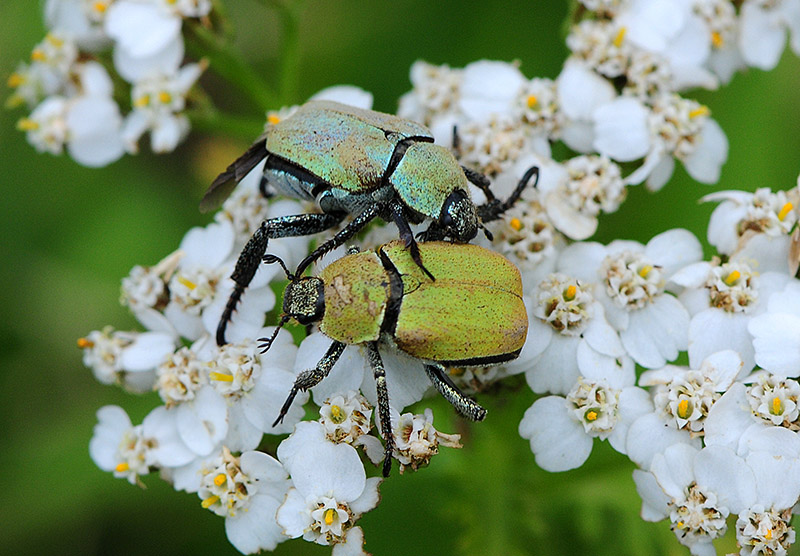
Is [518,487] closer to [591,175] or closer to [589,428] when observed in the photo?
[589,428]

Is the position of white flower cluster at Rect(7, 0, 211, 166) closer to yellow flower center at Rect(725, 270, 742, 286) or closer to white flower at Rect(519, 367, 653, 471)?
white flower at Rect(519, 367, 653, 471)

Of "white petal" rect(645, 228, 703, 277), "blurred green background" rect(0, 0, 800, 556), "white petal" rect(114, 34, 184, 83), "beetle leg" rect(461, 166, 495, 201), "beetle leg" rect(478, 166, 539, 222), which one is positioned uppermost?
A: "white petal" rect(114, 34, 184, 83)

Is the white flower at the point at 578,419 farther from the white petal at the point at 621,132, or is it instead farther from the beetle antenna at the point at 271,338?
the white petal at the point at 621,132

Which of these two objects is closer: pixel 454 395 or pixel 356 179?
pixel 454 395

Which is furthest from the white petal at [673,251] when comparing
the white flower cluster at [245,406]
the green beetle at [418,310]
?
the white flower cluster at [245,406]

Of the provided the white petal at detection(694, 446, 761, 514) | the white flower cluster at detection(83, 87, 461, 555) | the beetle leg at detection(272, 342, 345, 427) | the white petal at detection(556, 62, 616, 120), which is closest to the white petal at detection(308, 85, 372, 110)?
the white flower cluster at detection(83, 87, 461, 555)

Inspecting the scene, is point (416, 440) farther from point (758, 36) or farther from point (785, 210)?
point (758, 36)

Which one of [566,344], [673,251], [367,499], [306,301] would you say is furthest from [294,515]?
→ [673,251]
